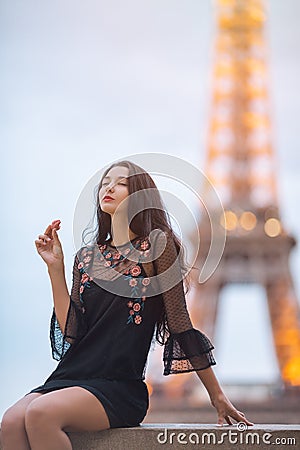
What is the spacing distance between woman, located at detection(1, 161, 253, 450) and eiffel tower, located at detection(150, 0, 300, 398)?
8.92 meters

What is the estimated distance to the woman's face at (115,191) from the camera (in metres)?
1.99

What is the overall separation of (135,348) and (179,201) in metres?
0.48

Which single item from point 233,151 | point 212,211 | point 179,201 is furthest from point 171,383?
point 179,201

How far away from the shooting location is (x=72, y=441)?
5.93 feet

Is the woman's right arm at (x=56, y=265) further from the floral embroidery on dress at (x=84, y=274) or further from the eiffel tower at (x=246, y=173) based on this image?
the eiffel tower at (x=246, y=173)

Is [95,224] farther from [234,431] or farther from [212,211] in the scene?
[212,211]

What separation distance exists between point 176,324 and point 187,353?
6 centimetres

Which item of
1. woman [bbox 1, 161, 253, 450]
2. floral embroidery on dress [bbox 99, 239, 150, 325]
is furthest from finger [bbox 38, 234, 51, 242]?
floral embroidery on dress [bbox 99, 239, 150, 325]

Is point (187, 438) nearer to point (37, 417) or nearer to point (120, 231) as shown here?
point (37, 417)

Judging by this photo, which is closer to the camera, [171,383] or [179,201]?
[179,201]

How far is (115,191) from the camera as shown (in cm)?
199
